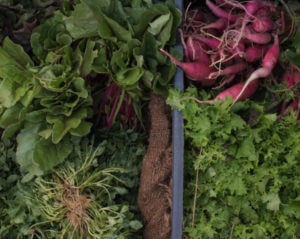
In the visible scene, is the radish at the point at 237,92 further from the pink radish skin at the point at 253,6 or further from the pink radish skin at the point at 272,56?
the pink radish skin at the point at 253,6

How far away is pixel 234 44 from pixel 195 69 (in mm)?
153

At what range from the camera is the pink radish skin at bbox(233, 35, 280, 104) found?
3.92ft

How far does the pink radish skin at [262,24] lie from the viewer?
1.23 m

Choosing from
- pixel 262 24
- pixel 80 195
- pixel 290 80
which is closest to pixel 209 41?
pixel 262 24

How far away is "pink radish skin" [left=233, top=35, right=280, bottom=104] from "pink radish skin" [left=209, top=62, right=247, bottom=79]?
74mm

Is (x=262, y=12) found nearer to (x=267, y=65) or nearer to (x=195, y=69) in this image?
(x=267, y=65)

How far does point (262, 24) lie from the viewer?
1.23 meters

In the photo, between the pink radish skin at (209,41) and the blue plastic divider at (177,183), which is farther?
the pink radish skin at (209,41)

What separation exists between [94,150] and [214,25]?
1.94 feet

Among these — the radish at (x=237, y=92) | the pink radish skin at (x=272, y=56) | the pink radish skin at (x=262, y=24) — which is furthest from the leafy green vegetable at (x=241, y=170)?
the pink radish skin at (x=262, y=24)

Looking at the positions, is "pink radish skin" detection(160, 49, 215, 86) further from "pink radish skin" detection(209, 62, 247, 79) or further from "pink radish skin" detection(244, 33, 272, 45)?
"pink radish skin" detection(244, 33, 272, 45)

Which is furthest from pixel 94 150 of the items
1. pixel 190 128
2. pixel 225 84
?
pixel 225 84

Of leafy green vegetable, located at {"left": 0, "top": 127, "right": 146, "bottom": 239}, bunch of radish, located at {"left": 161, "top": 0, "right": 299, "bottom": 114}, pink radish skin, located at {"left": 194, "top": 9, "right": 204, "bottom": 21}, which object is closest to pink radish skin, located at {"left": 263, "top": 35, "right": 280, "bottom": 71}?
bunch of radish, located at {"left": 161, "top": 0, "right": 299, "bottom": 114}

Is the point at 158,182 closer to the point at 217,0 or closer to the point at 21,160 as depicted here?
the point at 21,160
